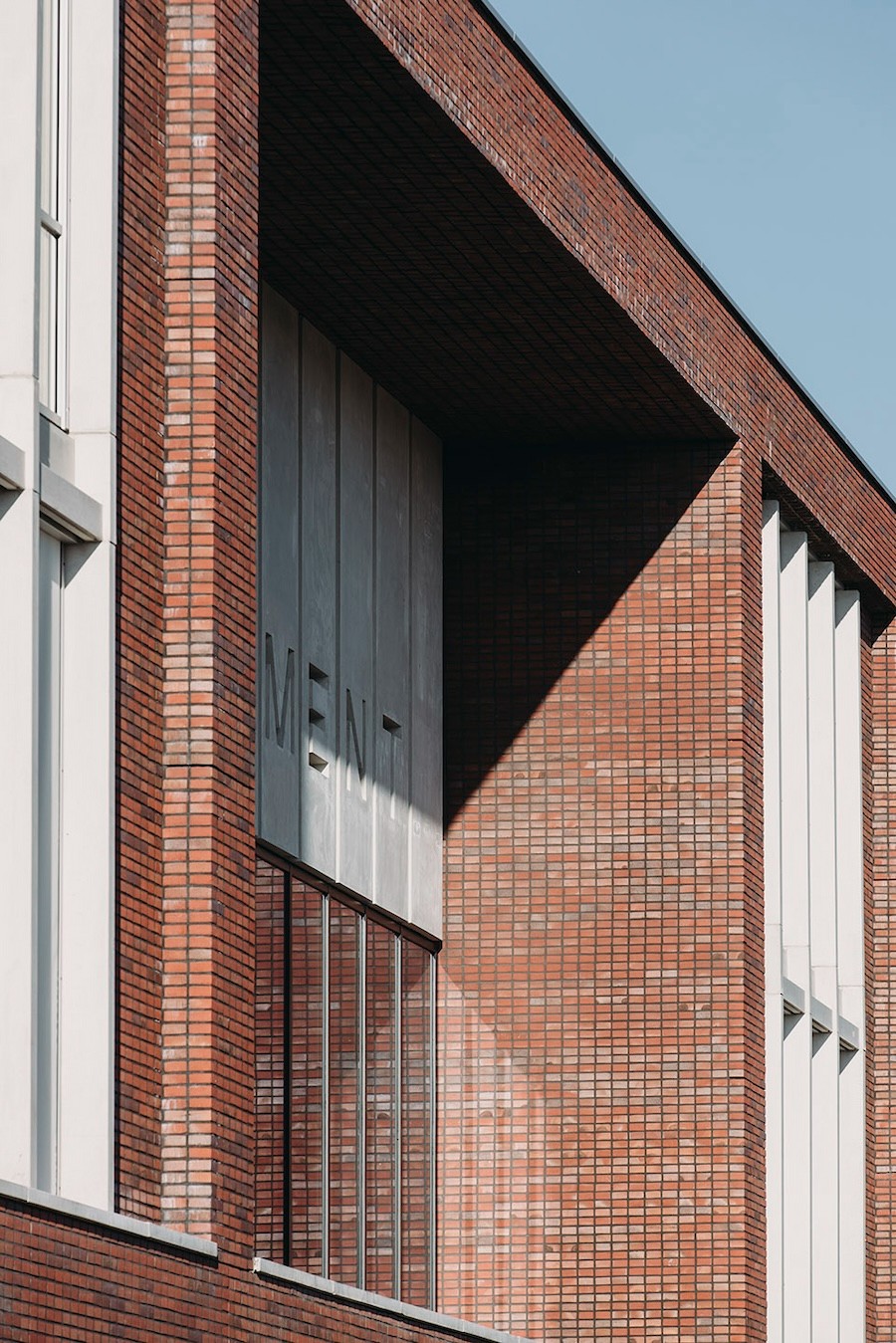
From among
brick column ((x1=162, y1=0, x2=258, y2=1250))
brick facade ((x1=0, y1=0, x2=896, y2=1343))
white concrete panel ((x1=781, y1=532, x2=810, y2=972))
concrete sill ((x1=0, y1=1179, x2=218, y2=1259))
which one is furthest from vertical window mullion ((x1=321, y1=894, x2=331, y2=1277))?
concrete sill ((x1=0, y1=1179, x2=218, y2=1259))

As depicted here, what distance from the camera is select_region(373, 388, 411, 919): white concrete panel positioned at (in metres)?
24.6

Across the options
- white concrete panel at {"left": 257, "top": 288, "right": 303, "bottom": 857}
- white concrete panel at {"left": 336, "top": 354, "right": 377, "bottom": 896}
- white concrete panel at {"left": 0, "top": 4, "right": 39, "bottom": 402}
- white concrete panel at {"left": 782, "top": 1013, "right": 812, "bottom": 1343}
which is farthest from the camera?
white concrete panel at {"left": 782, "top": 1013, "right": 812, "bottom": 1343}

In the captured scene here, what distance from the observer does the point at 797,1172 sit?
90.2 feet

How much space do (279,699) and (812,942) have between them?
880cm

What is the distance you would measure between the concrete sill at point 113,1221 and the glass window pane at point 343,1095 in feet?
28.5

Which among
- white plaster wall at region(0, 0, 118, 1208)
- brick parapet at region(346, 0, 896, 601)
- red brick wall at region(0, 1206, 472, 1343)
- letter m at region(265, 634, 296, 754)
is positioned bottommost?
red brick wall at region(0, 1206, 472, 1343)

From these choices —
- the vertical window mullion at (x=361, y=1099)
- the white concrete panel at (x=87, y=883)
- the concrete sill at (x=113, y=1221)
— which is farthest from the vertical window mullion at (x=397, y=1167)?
→ the white concrete panel at (x=87, y=883)

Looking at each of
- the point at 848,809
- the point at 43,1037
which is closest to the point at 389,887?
the point at 848,809

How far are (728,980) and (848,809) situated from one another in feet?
18.0

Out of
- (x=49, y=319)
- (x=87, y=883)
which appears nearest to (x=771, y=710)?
(x=49, y=319)

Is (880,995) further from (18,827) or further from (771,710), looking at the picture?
(18,827)

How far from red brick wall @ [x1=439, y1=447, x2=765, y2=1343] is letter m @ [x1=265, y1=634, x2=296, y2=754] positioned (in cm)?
432

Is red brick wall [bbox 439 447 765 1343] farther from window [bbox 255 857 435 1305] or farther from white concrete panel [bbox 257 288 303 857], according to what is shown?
white concrete panel [bbox 257 288 303 857]

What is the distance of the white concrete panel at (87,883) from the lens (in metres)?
13.6
